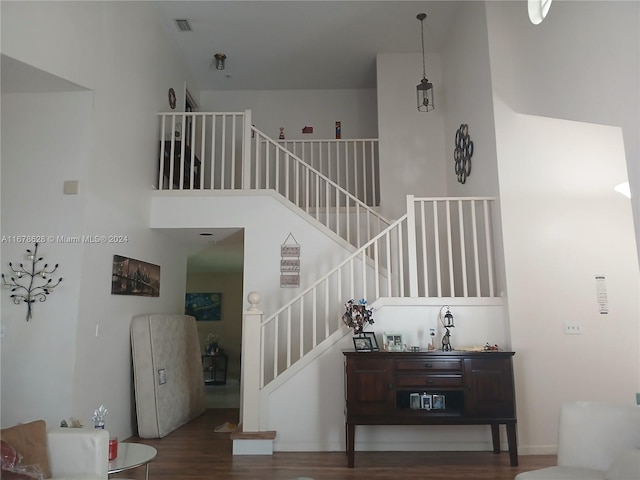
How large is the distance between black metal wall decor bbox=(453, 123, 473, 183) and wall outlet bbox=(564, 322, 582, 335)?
2074mm

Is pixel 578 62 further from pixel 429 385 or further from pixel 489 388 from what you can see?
pixel 429 385

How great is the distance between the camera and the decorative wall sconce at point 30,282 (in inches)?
144

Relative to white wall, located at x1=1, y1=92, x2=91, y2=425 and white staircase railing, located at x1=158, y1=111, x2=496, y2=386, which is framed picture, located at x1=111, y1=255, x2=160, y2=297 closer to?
white wall, located at x1=1, y1=92, x2=91, y2=425

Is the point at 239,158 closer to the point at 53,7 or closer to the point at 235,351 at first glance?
the point at 53,7

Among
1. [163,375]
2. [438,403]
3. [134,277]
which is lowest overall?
[438,403]

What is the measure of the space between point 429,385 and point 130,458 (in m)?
2.39

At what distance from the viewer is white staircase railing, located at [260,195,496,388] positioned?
4.49m

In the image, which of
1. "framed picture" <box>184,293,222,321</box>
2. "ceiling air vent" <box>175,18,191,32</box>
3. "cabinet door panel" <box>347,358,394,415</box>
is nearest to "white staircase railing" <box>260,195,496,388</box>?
"cabinet door panel" <box>347,358,394,415</box>

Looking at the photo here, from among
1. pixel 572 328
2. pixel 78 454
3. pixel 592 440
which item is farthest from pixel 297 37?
pixel 592 440

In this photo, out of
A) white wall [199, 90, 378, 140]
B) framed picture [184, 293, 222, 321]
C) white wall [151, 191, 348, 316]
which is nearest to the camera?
white wall [151, 191, 348, 316]

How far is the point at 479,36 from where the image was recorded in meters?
5.08

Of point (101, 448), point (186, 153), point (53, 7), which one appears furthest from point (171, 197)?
point (101, 448)

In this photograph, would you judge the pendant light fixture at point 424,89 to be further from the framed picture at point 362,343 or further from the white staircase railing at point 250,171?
the framed picture at point 362,343

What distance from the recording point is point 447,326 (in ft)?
13.7
